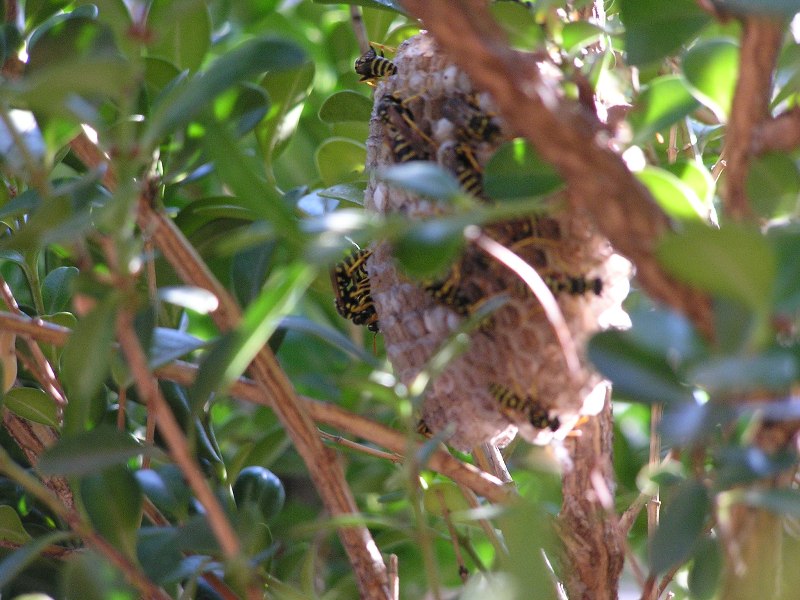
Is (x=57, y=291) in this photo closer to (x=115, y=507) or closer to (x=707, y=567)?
(x=115, y=507)

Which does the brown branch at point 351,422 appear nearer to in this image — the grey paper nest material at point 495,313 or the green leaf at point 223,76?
the grey paper nest material at point 495,313

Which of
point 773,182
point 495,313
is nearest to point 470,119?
point 495,313

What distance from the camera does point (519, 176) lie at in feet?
1.74

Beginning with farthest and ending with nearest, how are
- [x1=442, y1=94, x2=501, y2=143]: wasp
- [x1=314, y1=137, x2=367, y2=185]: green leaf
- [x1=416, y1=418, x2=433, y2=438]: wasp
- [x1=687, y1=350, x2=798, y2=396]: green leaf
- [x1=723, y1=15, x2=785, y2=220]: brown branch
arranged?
[x1=314, y1=137, x2=367, y2=185]: green leaf < [x1=416, y1=418, x2=433, y2=438]: wasp < [x1=442, y1=94, x2=501, y2=143]: wasp < [x1=723, y1=15, x2=785, y2=220]: brown branch < [x1=687, y1=350, x2=798, y2=396]: green leaf

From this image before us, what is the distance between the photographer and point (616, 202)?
1.39 ft

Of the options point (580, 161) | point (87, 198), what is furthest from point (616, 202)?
point (87, 198)

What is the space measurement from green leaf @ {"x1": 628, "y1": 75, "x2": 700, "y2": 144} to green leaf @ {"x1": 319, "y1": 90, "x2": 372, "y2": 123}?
15.4 inches

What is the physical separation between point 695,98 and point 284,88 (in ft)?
1.37

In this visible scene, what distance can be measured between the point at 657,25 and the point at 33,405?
57cm

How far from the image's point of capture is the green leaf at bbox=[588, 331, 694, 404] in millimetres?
417

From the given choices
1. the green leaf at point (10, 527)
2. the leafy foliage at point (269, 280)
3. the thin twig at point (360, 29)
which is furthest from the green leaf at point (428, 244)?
the thin twig at point (360, 29)

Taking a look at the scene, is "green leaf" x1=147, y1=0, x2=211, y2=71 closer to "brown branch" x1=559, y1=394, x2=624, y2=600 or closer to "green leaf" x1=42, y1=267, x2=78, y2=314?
"green leaf" x1=42, y1=267, x2=78, y2=314

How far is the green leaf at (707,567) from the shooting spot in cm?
52

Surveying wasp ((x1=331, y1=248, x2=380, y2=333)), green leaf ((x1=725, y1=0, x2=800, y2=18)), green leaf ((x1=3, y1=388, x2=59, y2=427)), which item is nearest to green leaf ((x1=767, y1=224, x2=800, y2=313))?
green leaf ((x1=725, y1=0, x2=800, y2=18))
